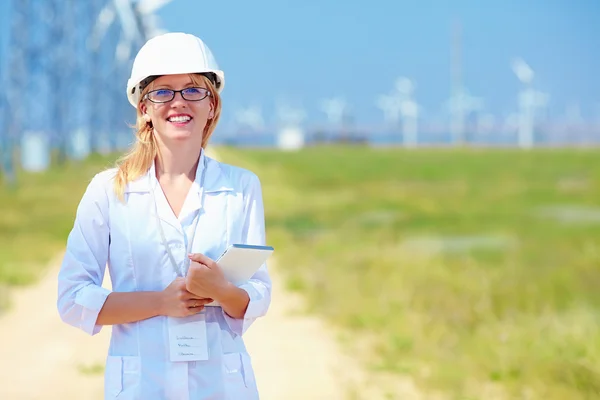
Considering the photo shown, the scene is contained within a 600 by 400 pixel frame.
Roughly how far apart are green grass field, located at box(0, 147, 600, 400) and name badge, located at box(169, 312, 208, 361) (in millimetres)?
943

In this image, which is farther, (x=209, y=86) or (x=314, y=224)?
(x=314, y=224)

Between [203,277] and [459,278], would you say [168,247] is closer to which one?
[203,277]

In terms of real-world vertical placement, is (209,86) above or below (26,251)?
above

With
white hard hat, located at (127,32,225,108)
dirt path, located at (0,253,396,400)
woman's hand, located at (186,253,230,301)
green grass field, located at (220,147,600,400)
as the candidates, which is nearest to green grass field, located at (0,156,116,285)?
dirt path, located at (0,253,396,400)

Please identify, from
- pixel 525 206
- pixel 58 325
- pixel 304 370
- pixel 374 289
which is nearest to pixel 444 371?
pixel 304 370

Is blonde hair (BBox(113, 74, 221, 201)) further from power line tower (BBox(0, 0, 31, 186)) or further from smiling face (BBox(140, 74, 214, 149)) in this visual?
power line tower (BBox(0, 0, 31, 186))

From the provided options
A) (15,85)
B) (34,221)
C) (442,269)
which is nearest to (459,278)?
(442,269)

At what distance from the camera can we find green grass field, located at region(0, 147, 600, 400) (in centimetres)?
667

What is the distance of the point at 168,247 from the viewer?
8.16 feet

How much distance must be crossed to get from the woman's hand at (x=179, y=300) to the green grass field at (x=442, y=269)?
0.94 metres

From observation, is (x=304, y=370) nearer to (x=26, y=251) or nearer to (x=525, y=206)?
(x=26, y=251)

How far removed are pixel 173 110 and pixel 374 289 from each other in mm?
7673

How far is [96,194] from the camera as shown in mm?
2537

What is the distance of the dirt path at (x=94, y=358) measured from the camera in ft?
19.9
